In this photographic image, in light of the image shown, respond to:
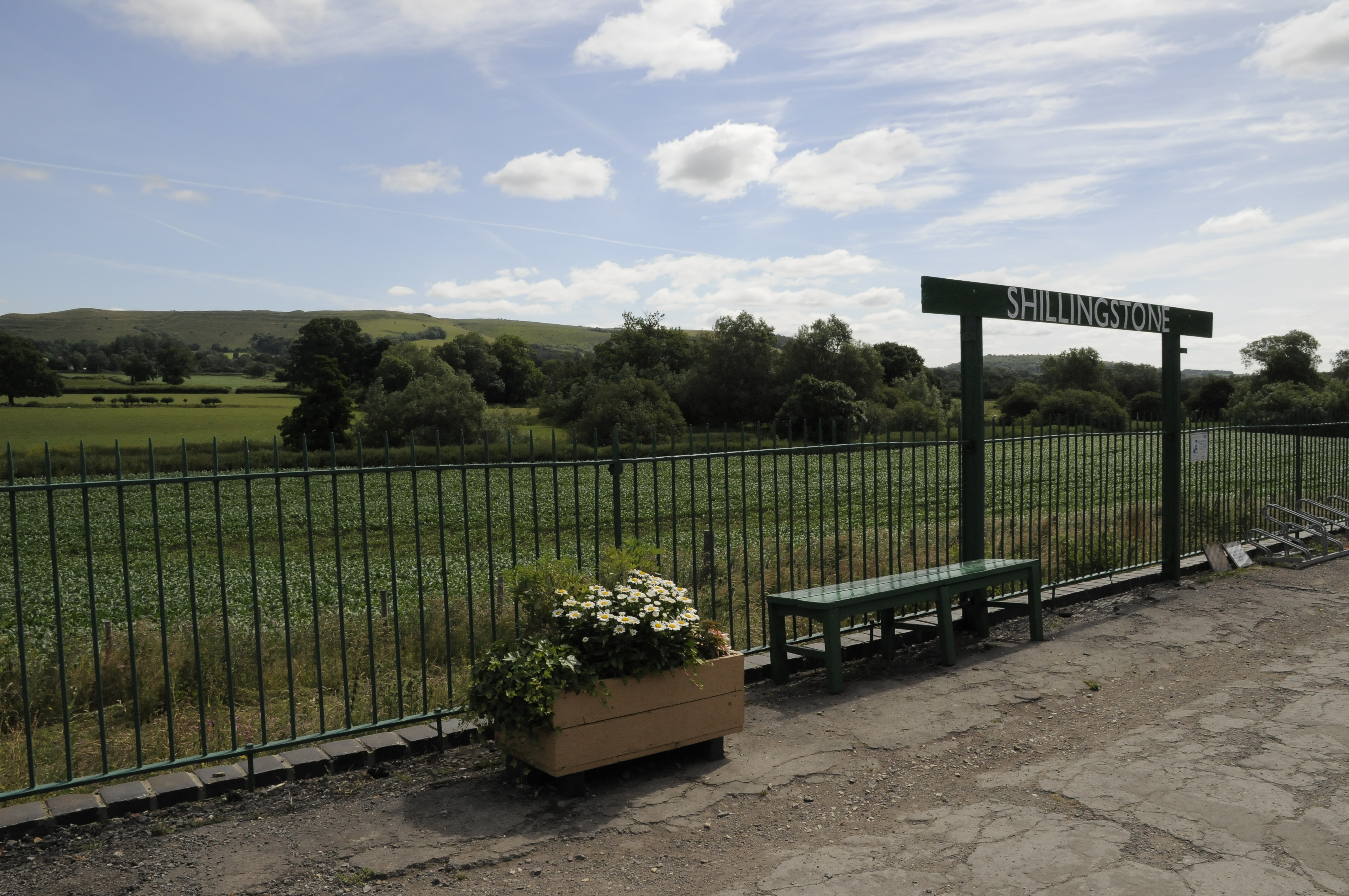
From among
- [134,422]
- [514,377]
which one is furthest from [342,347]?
[134,422]

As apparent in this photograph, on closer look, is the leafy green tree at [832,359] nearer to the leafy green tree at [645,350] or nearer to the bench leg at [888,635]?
the leafy green tree at [645,350]

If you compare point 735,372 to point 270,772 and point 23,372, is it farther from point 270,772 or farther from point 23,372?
point 270,772

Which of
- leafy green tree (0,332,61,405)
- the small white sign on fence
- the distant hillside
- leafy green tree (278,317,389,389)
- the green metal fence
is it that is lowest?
the green metal fence

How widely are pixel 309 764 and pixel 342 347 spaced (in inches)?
3934

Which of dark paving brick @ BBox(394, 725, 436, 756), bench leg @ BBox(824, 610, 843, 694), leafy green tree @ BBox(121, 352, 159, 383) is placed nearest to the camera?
dark paving brick @ BBox(394, 725, 436, 756)

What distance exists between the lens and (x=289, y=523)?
2719 centimetres

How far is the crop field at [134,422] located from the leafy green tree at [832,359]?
39900mm

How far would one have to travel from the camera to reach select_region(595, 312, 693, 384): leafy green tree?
9225 centimetres

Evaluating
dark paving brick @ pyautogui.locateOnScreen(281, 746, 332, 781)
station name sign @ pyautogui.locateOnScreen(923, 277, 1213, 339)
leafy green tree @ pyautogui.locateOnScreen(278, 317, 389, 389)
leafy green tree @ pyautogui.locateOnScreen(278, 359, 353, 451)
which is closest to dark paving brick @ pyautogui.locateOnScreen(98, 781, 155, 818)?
dark paving brick @ pyautogui.locateOnScreen(281, 746, 332, 781)

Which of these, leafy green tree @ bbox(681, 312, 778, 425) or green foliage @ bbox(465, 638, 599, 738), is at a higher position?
leafy green tree @ bbox(681, 312, 778, 425)

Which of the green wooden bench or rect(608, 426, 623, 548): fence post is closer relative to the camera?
rect(608, 426, 623, 548): fence post

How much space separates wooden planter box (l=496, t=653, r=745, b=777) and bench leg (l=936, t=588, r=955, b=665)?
2283mm

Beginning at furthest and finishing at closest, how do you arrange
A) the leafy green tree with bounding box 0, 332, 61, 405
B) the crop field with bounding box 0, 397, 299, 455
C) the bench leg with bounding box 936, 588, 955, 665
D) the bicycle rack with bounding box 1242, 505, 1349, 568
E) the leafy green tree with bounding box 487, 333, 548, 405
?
the leafy green tree with bounding box 487, 333, 548, 405 < the leafy green tree with bounding box 0, 332, 61, 405 < the crop field with bounding box 0, 397, 299, 455 < the bicycle rack with bounding box 1242, 505, 1349, 568 < the bench leg with bounding box 936, 588, 955, 665

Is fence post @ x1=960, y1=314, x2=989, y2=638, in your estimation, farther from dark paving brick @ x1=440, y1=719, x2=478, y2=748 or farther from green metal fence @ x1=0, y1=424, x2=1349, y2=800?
dark paving brick @ x1=440, y1=719, x2=478, y2=748
